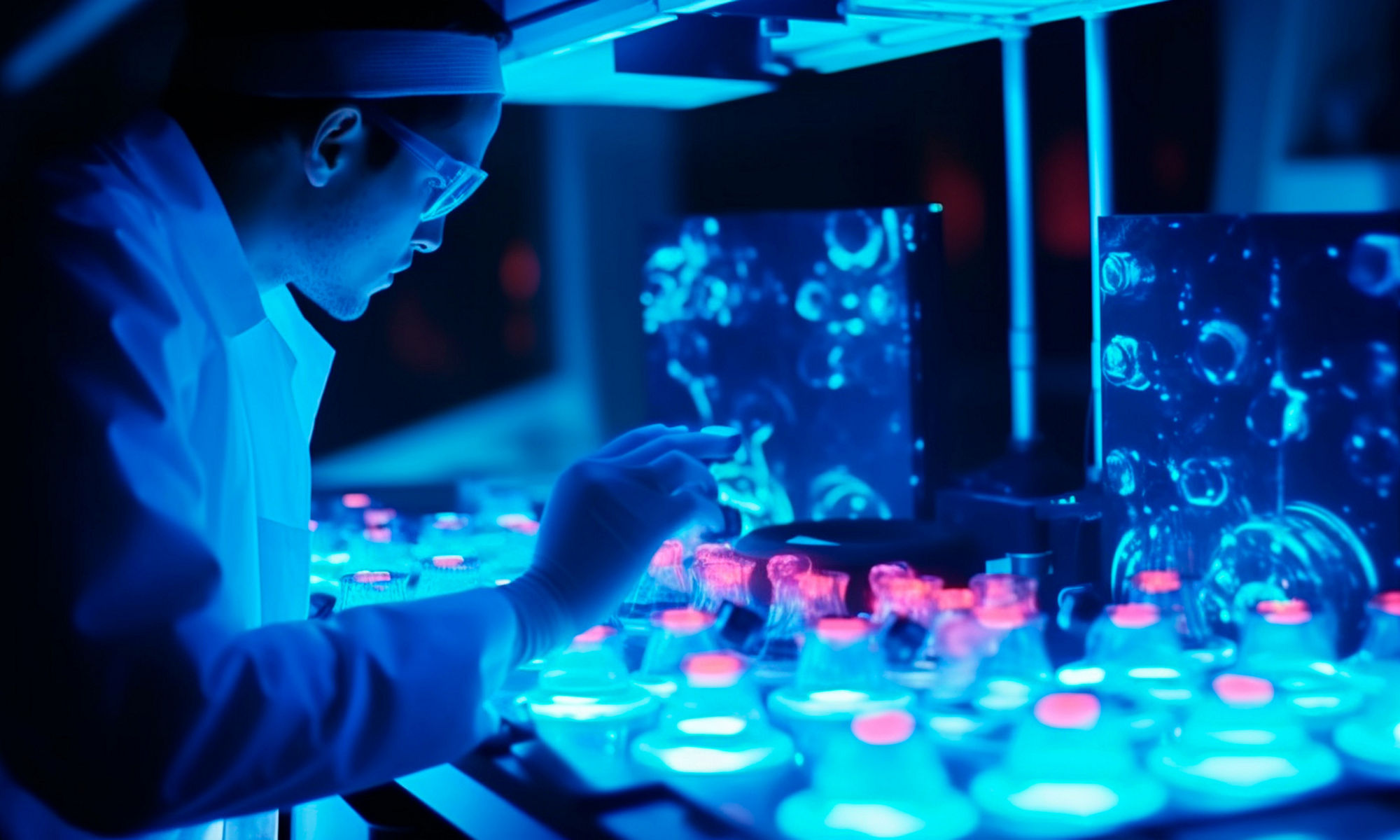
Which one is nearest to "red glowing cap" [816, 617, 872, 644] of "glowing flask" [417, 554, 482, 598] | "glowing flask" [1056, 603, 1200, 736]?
"glowing flask" [1056, 603, 1200, 736]

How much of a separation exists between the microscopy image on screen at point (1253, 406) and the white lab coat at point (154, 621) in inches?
31.6

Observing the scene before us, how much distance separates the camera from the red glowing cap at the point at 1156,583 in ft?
4.55

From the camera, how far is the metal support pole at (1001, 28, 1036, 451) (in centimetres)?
200

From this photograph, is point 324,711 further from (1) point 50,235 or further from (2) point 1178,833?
(2) point 1178,833

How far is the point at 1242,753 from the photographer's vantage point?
1047 mm

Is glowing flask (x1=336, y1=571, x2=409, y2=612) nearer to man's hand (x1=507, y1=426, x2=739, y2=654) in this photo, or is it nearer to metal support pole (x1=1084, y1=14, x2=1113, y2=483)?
man's hand (x1=507, y1=426, x2=739, y2=654)

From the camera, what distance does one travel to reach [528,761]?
3.90 feet

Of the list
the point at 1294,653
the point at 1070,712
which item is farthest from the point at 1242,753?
the point at 1294,653

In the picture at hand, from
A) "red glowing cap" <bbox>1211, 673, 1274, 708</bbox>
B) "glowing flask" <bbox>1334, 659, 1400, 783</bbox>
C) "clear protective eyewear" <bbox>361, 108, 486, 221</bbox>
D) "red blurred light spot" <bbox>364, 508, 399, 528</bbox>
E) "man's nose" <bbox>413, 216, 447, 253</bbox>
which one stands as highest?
"clear protective eyewear" <bbox>361, 108, 486, 221</bbox>

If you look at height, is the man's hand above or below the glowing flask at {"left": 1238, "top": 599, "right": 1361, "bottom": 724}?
above

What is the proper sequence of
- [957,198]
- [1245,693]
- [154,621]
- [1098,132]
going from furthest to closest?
[957,198], [1098,132], [1245,693], [154,621]

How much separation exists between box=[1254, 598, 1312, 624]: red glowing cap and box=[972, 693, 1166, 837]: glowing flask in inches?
13.0

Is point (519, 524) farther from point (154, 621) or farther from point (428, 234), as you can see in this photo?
point (154, 621)

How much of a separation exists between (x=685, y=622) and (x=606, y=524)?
0.14 metres
